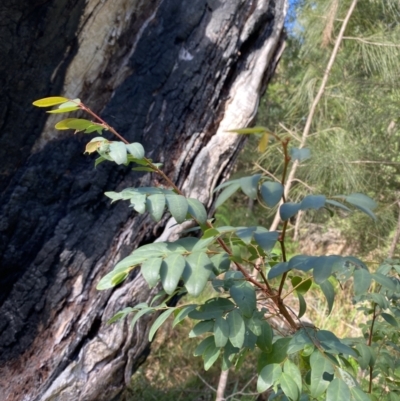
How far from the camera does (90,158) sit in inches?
58.8

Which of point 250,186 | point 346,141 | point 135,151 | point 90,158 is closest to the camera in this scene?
point 250,186

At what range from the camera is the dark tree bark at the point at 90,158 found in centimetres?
140

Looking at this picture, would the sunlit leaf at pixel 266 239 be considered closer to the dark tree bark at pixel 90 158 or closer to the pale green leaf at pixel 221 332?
the pale green leaf at pixel 221 332

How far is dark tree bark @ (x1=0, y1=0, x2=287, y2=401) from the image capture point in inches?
55.1

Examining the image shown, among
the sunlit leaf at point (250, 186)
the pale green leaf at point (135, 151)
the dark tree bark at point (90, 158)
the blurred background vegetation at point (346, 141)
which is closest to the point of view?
the sunlit leaf at point (250, 186)

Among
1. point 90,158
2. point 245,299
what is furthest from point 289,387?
point 90,158

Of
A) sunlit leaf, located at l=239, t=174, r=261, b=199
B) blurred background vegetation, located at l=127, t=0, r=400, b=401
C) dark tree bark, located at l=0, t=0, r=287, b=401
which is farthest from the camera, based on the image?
blurred background vegetation, located at l=127, t=0, r=400, b=401

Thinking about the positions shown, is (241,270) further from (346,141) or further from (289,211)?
(346,141)

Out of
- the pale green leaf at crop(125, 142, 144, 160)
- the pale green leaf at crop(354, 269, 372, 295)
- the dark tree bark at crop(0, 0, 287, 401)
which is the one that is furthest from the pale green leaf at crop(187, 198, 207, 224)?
the dark tree bark at crop(0, 0, 287, 401)

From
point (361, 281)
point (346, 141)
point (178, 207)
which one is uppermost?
point (178, 207)

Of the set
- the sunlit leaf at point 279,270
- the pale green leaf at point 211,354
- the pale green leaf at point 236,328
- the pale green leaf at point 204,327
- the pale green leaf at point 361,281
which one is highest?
the sunlit leaf at point 279,270

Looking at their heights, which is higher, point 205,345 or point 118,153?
point 118,153

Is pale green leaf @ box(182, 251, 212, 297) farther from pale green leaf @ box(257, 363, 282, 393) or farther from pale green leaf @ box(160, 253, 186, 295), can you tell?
pale green leaf @ box(257, 363, 282, 393)

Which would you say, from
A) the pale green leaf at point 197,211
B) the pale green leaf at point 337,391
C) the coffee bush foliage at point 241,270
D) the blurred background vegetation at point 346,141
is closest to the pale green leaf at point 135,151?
the coffee bush foliage at point 241,270
